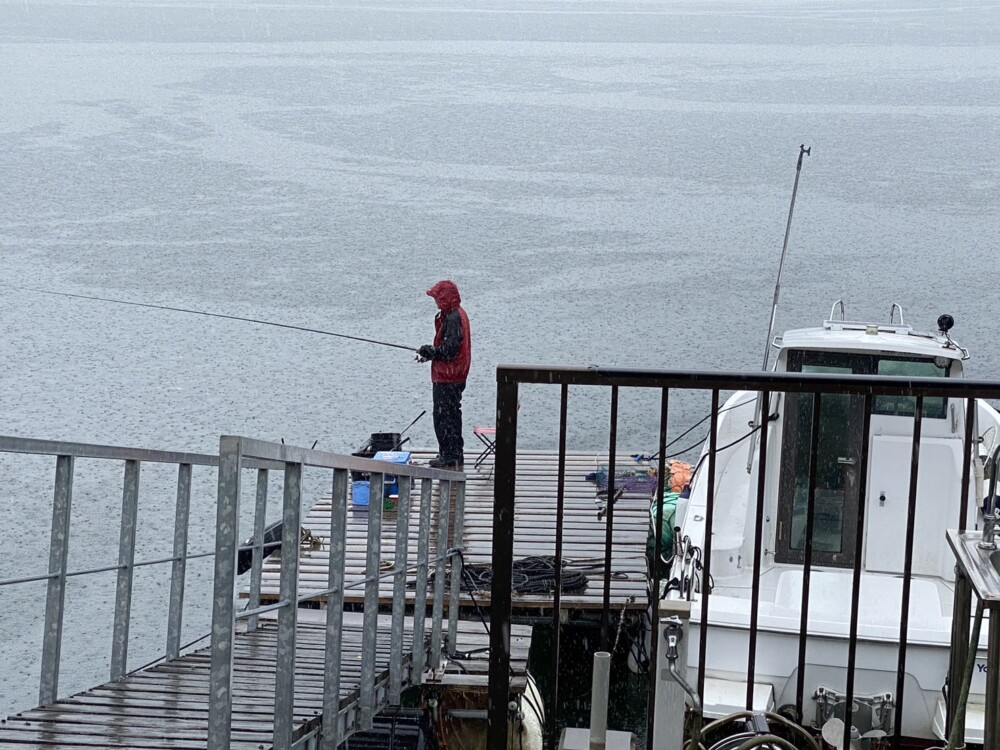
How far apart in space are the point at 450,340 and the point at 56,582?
17.7 ft

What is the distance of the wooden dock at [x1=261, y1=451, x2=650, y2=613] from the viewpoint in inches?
277

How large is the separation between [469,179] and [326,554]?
2366 centimetres

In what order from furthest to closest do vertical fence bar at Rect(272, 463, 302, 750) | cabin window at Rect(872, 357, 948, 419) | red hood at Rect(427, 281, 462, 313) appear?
red hood at Rect(427, 281, 462, 313)
cabin window at Rect(872, 357, 948, 419)
vertical fence bar at Rect(272, 463, 302, 750)

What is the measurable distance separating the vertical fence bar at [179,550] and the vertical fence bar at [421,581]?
0.84 metres

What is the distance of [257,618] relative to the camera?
528cm

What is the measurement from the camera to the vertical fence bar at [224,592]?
262 centimetres

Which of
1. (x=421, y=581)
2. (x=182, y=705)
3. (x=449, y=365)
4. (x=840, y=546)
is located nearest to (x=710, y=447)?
(x=182, y=705)

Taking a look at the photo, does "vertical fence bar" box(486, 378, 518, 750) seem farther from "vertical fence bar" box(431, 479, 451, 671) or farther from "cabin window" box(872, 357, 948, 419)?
"cabin window" box(872, 357, 948, 419)

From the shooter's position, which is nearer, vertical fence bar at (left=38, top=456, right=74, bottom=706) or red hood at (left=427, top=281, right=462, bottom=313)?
vertical fence bar at (left=38, top=456, right=74, bottom=706)

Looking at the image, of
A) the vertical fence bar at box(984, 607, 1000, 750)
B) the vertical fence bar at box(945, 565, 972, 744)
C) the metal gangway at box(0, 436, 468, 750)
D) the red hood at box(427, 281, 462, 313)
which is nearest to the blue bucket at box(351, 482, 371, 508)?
the red hood at box(427, 281, 462, 313)

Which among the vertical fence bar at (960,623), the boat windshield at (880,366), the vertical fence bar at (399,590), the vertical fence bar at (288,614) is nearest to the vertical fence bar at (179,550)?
the vertical fence bar at (399,590)

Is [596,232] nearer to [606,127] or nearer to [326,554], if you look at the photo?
[606,127]

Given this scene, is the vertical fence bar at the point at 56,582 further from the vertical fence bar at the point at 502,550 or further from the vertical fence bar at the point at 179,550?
the vertical fence bar at the point at 502,550

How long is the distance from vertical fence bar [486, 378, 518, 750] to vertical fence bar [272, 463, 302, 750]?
1.86 feet
